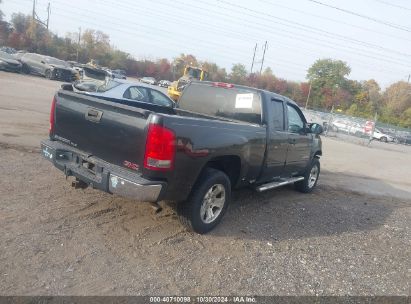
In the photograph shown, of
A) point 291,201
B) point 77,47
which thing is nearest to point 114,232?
point 291,201

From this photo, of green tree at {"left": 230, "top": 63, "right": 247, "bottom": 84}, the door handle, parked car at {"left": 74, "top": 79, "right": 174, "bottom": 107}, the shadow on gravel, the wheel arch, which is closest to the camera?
the door handle

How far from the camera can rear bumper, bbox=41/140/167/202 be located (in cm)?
400

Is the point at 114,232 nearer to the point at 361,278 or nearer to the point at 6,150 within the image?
the point at 361,278

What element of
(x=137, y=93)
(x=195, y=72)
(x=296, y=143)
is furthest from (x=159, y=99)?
(x=195, y=72)

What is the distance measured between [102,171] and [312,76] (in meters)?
88.1

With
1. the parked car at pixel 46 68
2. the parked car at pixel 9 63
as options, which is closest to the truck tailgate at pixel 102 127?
the parked car at pixel 9 63

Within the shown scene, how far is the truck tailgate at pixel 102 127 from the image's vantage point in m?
4.07

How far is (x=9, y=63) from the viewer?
27266mm

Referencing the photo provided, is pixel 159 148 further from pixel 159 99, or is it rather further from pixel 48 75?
pixel 48 75

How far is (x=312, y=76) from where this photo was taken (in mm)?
86625

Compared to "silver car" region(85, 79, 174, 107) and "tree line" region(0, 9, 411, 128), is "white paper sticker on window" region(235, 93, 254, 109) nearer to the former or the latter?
"silver car" region(85, 79, 174, 107)

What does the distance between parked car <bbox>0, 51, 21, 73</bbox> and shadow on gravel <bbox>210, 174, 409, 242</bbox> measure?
2604 centimetres

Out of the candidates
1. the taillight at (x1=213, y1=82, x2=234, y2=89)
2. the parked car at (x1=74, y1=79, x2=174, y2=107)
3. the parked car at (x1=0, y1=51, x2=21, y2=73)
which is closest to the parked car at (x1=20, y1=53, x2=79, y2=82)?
the parked car at (x1=0, y1=51, x2=21, y2=73)

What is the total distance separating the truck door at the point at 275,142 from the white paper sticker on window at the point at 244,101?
32 cm
